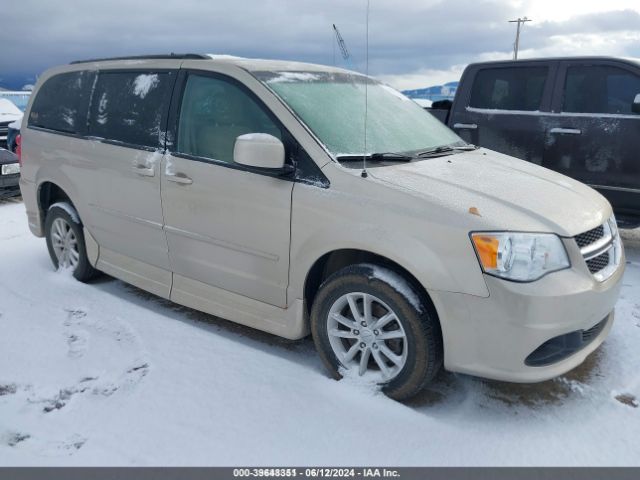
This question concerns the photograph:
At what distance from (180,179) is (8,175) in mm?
6100

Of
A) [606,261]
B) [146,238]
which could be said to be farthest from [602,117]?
[146,238]

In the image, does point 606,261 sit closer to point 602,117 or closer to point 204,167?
point 204,167

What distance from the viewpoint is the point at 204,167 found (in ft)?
11.4

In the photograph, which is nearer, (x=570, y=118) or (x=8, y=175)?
(x=570, y=118)

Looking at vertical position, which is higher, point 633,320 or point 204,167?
point 204,167

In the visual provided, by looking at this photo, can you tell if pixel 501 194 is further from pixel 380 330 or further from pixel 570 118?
pixel 570 118

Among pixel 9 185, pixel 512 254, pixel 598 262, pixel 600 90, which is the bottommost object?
pixel 9 185

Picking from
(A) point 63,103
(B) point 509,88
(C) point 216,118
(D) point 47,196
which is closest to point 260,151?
(C) point 216,118

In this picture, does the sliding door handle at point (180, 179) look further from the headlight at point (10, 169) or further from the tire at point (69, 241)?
the headlight at point (10, 169)

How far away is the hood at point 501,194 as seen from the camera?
8.84ft

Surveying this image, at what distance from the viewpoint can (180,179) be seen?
3.59 meters

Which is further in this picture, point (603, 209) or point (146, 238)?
point (146, 238)

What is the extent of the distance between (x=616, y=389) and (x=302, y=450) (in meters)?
1.83

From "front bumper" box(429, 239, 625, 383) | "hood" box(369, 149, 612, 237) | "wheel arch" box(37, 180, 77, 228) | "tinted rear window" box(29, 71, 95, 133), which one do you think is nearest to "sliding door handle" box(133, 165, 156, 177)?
"tinted rear window" box(29, 71, 95, 133)
